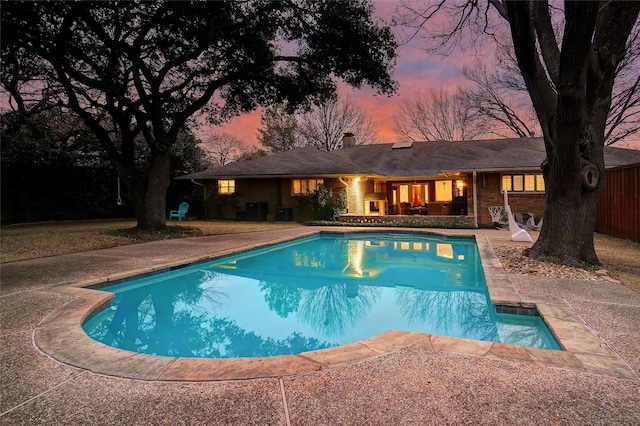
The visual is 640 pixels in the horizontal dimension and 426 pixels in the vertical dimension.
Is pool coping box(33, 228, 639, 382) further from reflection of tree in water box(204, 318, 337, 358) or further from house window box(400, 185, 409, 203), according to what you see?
house window box(400, 185, 409, 203)

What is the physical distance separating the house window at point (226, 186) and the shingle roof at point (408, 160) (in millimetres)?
643

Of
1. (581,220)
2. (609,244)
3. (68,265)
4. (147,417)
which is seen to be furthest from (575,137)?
(68,265)

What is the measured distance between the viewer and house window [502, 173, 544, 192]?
14.3 meters

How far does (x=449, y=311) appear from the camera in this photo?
5055mm

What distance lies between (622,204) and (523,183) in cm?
496

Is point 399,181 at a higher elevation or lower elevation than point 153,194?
higher

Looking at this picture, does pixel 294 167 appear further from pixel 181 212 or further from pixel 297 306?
pixel 297 306

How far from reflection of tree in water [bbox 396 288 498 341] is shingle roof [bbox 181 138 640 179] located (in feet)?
31.9

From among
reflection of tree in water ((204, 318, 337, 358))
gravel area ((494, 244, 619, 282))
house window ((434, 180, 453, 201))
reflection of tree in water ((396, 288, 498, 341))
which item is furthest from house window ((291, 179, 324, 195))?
reflection of tree in water ((204, 318, 337, 358))

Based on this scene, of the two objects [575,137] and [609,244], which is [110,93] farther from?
[609,244]

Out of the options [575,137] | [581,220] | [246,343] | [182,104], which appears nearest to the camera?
[246,343]

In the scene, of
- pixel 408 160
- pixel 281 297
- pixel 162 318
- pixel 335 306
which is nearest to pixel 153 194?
pixel 281 297

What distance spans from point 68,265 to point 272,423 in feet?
21.6

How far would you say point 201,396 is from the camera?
87.2 inches
